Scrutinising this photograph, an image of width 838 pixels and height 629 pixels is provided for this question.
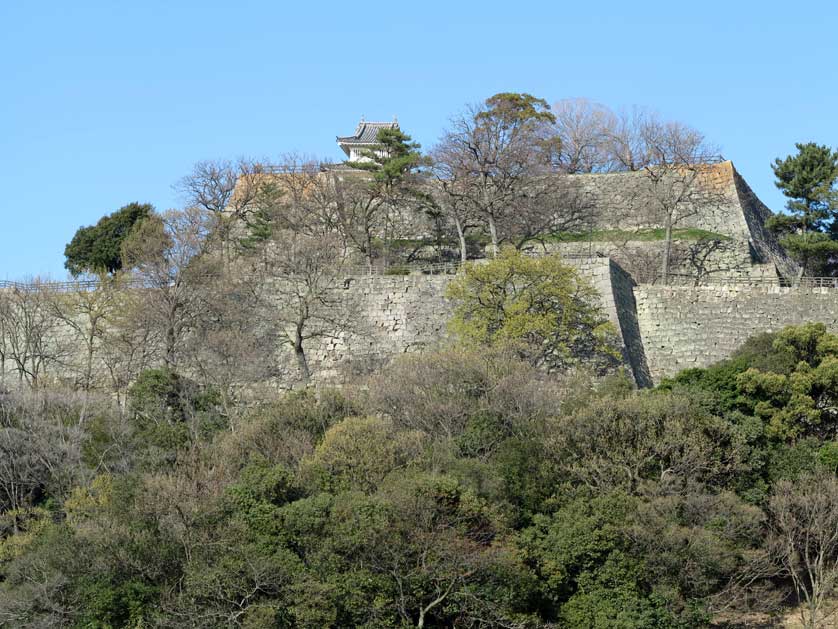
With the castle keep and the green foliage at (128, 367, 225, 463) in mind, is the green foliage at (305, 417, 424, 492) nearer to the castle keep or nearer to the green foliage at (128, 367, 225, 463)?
the green foliage at (128, 367, 225, 463)

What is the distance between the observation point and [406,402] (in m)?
31.5

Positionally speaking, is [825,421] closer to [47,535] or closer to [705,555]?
[705,555]

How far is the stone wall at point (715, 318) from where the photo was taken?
3778 cm

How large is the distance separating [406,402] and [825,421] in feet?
31.6

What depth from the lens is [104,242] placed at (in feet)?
151

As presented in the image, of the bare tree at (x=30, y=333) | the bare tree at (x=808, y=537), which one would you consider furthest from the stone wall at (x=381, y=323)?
the bare tree at (x=808, y=537)

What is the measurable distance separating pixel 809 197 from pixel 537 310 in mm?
11177

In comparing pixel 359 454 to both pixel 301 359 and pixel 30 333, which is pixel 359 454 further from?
pixel 30 333

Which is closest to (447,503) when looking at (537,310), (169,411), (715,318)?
(169,411)

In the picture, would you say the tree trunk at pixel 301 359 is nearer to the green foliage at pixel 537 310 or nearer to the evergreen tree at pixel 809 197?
the green foliage at pixel 537 310

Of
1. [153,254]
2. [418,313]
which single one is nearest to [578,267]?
[418,313]

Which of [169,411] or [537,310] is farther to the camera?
[537,310]

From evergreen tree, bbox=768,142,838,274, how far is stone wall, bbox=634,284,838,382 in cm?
327

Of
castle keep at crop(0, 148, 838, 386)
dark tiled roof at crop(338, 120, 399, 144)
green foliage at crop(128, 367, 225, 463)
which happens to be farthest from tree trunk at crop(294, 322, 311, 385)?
dark tiled roof at crop(338, 120, 399, 144)
